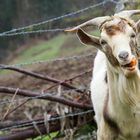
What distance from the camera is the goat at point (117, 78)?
4862 mm

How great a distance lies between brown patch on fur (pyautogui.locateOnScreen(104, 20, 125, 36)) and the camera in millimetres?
4949

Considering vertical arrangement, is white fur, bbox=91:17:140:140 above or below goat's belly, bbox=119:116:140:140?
above

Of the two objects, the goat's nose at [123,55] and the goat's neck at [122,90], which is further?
the goat's neck at [122,90]

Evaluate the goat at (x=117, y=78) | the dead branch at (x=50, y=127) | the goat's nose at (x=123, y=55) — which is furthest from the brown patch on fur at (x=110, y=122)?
the dead branch at (x=50, y=127)

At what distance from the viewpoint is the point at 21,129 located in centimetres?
705

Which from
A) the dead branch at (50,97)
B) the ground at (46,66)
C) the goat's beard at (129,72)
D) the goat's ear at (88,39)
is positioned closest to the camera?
the goat's beard at (129,72)

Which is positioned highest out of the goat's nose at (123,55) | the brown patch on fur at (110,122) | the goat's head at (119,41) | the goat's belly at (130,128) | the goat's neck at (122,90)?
the goat's head at (119,41)

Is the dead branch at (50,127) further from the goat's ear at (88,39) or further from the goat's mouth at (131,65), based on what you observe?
the goat's mouth at (131,65)

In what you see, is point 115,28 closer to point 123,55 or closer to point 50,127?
point 123,55

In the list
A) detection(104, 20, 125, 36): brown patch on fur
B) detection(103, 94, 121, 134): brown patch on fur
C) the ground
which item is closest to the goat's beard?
detection(104, 20, 125, 36): brown patch on fur

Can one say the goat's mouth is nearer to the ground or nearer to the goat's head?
the goat's head

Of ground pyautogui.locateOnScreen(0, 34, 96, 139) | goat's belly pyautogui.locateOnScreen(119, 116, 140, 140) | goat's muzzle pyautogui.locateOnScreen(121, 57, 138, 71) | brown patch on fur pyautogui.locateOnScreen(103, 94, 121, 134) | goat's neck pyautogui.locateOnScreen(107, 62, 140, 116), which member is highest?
ground pyautogui.locateOnScreen(0, 34, 96, 139)

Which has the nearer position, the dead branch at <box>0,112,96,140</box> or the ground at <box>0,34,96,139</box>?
the dead branch at <box>0,112,96,140</box>

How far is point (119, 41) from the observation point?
4.84 m
